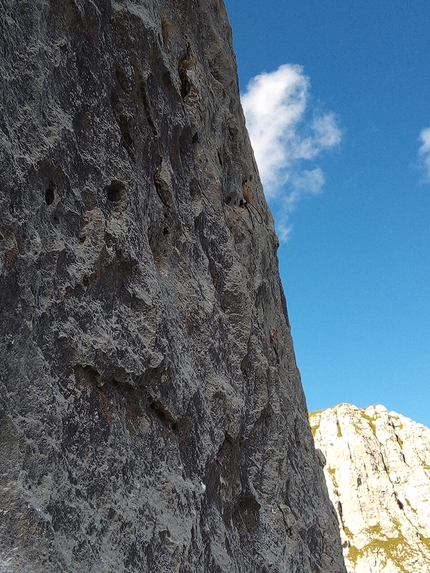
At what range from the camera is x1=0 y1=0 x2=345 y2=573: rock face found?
5.64 metres

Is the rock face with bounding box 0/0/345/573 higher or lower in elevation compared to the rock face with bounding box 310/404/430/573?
lower

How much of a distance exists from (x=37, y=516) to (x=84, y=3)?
280 inches

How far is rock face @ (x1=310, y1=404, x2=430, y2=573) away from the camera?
458 feet

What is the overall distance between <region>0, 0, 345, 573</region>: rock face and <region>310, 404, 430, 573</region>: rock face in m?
146

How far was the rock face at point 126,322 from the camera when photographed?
5641 millimetres

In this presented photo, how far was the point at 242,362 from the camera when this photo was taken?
1132 centimetres

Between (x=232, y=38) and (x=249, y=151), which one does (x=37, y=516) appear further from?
(x=232, y=38)

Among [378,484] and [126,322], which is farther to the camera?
[378,484]

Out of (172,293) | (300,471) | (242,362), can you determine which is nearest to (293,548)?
(300,471)

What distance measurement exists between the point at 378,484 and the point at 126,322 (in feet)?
564

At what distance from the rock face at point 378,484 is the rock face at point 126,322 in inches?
5756

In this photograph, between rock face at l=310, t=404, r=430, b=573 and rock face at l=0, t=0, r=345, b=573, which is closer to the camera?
→ rock face at l=0, t=0, r=345, b=573

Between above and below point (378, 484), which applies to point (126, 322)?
below

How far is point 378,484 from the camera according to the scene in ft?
527
